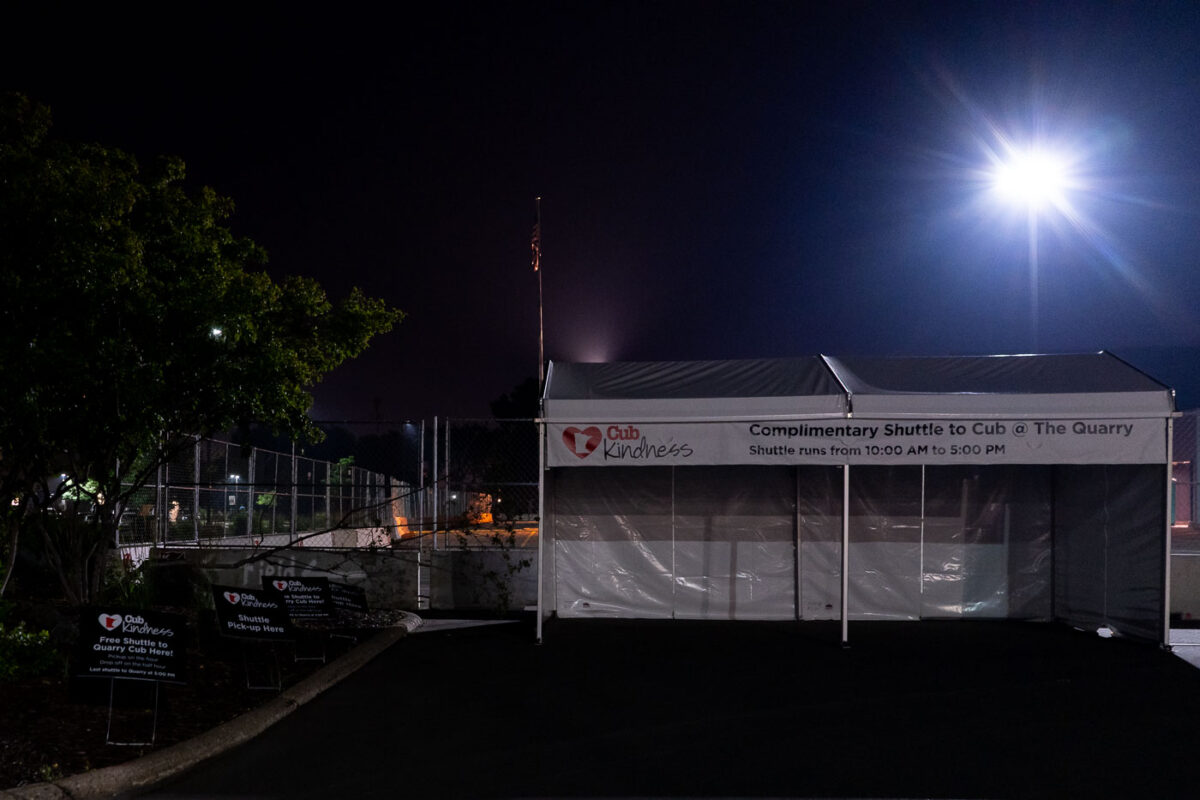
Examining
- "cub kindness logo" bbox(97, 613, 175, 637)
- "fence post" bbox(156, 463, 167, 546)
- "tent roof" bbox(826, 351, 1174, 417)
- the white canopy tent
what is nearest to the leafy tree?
"cub kindness logo" bbox(97, 613, 175, 637)

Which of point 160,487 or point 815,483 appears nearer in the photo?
point 815,483

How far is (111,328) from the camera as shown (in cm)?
942

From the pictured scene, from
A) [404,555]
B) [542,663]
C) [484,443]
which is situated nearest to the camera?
[542,663]

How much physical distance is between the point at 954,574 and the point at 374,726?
852 cm

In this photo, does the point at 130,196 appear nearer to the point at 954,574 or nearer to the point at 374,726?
the point at 374,726

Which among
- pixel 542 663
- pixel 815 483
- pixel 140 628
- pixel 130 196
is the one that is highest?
pixel 130 196

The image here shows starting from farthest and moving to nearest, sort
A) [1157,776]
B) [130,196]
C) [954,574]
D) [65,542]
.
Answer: [954,574], [65,542], [130,196], [1157,776]

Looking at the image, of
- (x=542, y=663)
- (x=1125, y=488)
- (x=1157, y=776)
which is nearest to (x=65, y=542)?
(x=542, y=663)

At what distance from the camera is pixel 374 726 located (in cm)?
788

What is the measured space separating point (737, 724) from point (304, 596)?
500 cm

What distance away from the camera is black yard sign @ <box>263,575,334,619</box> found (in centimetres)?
1046

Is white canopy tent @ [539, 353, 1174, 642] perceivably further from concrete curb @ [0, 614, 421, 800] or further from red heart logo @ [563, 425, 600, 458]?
concrete curb @ [0, 614, 421, 800]

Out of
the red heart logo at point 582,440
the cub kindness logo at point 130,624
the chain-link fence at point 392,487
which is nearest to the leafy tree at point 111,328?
the chain-link fence at point 392,487

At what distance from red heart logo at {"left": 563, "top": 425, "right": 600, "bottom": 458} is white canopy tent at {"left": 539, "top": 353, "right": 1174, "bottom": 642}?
0.05ft
